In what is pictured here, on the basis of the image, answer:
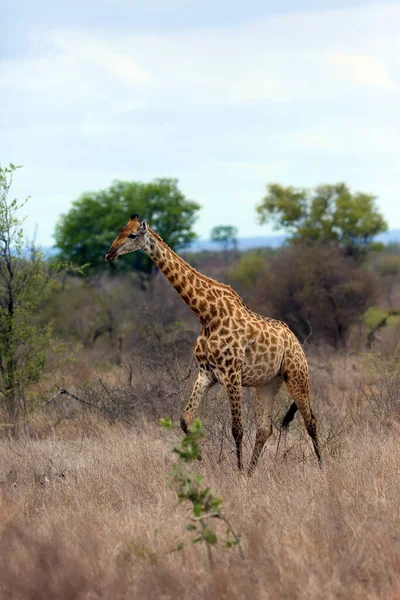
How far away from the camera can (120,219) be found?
34.2 meters

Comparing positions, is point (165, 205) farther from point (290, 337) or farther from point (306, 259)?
point (290, 337)

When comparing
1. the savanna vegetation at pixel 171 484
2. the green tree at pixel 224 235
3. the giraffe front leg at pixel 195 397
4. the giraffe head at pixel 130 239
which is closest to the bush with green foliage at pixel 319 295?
the savanna vegetation at pixel 171 484

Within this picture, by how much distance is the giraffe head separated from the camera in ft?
24.1

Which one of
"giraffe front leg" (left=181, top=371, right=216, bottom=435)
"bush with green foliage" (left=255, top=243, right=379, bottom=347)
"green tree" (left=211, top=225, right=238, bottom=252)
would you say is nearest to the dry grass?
"giraffe front leg" (left=181, top=371, right=216, bottom=435)

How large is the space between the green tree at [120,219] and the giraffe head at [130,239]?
25.6m

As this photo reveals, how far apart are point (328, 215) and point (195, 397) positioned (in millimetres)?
24855

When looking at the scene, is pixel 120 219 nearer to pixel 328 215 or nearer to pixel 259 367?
pixel 328 215

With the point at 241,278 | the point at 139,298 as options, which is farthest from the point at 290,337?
the point at 241,278

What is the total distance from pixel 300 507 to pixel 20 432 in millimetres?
4787

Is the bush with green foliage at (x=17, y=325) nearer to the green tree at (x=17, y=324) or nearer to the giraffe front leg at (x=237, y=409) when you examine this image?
the green tree at (x=17, y=324)

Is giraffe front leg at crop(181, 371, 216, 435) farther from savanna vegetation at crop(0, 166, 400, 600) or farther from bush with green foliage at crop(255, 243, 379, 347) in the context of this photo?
Answer: bush with green foliage at crop(255, 243, 379, 347)

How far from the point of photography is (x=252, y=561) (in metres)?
5.17

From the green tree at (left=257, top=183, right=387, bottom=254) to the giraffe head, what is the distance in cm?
2298

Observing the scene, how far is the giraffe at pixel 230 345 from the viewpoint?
7.57 m
